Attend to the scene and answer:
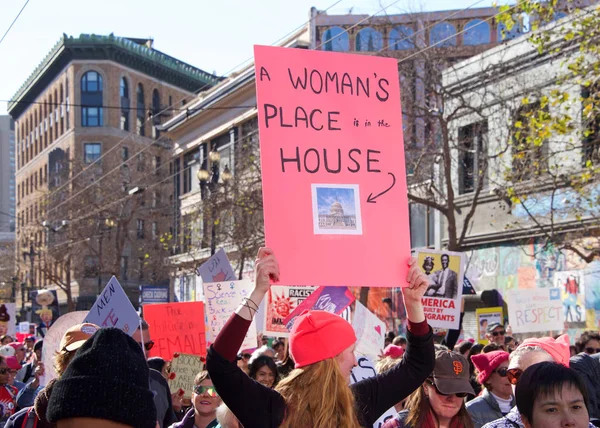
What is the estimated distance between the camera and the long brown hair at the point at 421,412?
4805 mm

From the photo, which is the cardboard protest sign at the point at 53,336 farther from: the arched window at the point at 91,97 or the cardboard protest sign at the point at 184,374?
the arched window at the point at 91,97

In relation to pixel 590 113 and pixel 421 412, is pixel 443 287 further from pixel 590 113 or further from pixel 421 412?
pixel 421 412

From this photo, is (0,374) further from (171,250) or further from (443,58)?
(171,250)

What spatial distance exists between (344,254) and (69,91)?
67458 mm

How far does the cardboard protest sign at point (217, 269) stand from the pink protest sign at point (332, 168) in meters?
7.87

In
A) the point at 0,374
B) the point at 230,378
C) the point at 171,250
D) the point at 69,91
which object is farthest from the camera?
the point at 69,91

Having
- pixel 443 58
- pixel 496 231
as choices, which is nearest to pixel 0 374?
pixel 443 58

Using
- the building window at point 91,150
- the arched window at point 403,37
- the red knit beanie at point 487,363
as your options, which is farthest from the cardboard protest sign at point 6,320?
the building window at point 91,150

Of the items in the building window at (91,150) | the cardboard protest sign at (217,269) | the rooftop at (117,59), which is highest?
the rooftop at (117,59)

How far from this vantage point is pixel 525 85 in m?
20.8

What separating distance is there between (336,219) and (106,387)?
80.1 inches

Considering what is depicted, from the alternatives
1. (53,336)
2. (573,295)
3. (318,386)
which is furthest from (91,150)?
(318,386)

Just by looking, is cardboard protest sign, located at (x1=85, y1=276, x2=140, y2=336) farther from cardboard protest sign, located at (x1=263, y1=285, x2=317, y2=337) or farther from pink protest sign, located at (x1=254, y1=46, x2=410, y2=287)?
pink protest sign, located at (x1=254, y1=46, x2=410, y2=287)

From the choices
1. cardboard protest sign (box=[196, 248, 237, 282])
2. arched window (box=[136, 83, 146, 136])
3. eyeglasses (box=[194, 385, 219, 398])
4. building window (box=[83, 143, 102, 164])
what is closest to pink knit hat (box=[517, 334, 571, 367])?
eyeglasses (box=[194, 385, 219, 398])
